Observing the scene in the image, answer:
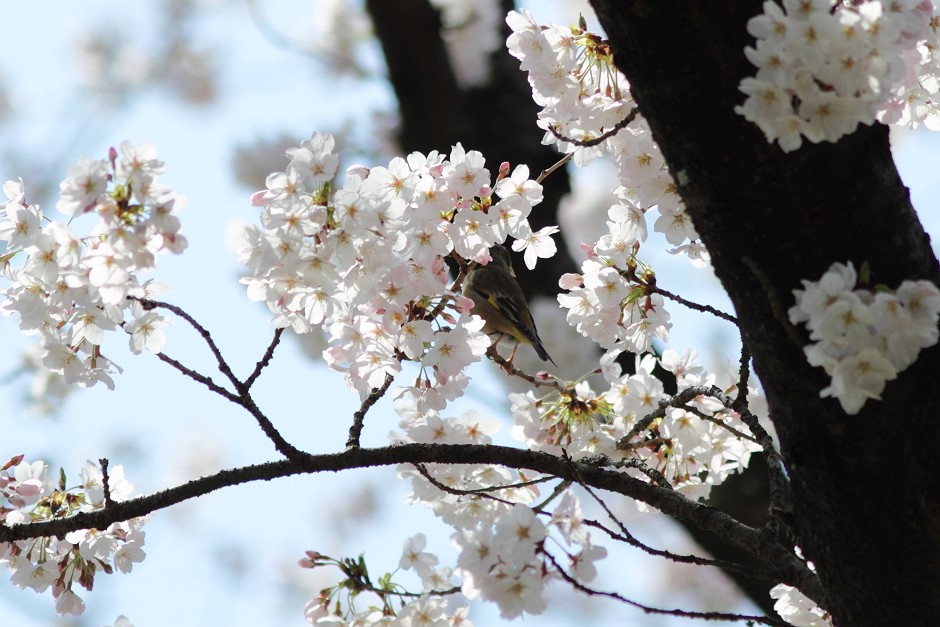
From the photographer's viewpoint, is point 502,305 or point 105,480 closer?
point 105,480

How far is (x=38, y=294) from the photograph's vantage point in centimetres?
203

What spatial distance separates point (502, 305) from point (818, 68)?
11.5ft

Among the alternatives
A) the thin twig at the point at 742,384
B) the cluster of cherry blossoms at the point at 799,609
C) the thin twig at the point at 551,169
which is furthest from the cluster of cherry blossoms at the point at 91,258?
the cluster of cherry blossoms at the point at 799,609

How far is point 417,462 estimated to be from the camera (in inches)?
84.4


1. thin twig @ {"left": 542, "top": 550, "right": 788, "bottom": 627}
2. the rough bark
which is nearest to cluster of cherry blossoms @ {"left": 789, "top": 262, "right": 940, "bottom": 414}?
thin twig @ {"left": 542, "top": 550, "right": 788, "bottom": 627}

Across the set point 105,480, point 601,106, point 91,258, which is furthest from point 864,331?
point 105,480

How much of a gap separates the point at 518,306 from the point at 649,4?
3.35m

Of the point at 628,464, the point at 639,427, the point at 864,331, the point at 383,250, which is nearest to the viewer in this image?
the point at 864,331

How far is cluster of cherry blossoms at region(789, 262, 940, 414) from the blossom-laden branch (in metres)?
0.72

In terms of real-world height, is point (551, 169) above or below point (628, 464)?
above

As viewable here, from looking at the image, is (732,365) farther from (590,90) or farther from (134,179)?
(134,179)

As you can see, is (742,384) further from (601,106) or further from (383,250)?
(383,250)

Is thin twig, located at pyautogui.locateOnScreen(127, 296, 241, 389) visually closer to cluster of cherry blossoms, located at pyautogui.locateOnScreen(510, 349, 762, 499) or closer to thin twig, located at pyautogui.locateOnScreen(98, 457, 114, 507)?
thin twig, located at pyautogui.locateOnScreen(98, 457, 114, 507)

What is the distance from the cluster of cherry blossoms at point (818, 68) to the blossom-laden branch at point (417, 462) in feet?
2.91
